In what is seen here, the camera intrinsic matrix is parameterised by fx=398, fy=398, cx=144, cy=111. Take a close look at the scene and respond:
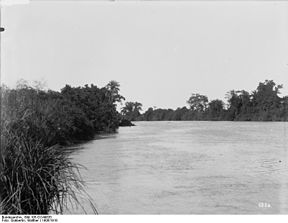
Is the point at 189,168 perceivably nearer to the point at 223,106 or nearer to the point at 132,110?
the point at 223,106

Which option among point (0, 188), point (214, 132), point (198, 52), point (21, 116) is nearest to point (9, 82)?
point (21, 116)

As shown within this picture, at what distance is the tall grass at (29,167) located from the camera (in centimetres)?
149

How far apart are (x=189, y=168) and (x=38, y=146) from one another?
3.76 ft

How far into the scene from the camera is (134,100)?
203 centimetres

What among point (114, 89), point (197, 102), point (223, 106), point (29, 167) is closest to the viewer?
point (29, 167)

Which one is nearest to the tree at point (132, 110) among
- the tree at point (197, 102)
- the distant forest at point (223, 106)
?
the distant forest at point (223, 106)

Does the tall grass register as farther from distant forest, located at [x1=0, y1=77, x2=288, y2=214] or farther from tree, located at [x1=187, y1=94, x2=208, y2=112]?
tree, located at [x1=187, y1=94, x2=208, y2=112]

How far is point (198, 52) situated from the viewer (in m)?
1.94

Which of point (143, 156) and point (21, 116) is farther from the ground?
point (21, 116)

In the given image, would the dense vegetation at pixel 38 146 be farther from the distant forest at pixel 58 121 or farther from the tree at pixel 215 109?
the tree at pixel 215 109

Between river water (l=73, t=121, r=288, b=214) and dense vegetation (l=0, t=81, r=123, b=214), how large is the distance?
0.21 meters

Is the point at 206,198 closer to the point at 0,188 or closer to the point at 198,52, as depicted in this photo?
the point at 198,52

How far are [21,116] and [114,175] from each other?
0.83 meters

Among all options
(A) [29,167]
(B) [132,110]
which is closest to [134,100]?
(B) [132,110]
